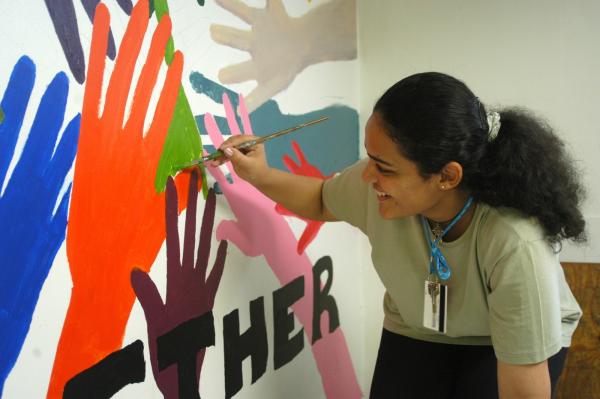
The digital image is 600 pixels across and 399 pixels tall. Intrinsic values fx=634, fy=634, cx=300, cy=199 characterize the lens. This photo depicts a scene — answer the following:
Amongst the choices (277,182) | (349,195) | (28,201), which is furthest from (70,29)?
(349,195)

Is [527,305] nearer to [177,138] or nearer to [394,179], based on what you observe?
[394,179]

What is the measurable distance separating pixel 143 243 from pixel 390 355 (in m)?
0.67

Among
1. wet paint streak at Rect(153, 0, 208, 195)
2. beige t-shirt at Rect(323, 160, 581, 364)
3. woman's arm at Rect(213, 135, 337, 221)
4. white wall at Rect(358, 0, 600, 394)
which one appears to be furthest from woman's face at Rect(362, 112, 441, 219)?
white wall at Rect(358, 0, 600, 394)

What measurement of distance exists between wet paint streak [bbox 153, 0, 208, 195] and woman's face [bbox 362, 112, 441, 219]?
13.2 inches

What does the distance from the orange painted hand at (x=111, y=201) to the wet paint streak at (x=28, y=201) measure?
0.03 m

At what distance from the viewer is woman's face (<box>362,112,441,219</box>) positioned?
110 cm

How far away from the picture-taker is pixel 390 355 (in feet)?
4.80

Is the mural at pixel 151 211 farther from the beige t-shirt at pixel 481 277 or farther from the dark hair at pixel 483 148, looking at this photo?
the dark hair at pixel 483 148

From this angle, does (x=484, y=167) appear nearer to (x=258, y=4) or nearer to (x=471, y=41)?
(x=258, y=4)

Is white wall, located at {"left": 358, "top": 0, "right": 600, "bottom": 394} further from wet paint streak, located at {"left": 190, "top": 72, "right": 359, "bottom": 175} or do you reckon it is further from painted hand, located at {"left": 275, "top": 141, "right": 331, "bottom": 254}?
painted hand, located at {"left": 275, "top": 141, "right": 331, "bottom": 254}

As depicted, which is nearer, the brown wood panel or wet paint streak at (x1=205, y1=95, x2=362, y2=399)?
wet paint streak at (x1=205, y1=95, x2=362, y2=399)

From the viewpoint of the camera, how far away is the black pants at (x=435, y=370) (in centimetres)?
131

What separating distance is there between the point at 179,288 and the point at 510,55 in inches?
52.1

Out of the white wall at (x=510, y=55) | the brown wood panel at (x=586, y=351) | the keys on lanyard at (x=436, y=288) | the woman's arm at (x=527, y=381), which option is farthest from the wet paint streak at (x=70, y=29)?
the brown wood panel at (x=586, y=351)
